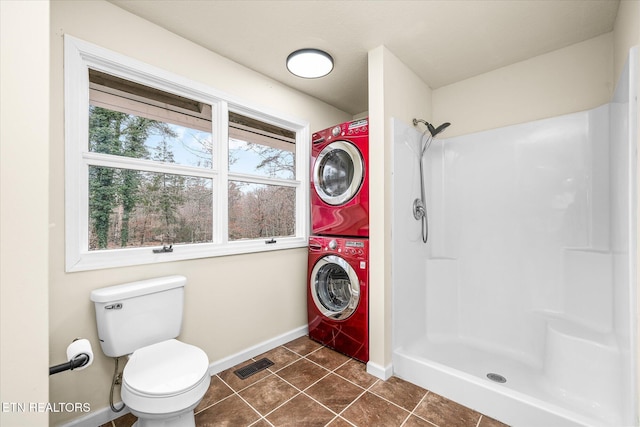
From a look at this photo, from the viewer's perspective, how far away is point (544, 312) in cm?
207

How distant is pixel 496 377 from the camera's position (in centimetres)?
195

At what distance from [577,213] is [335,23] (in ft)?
7.14

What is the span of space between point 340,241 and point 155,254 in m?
1.38

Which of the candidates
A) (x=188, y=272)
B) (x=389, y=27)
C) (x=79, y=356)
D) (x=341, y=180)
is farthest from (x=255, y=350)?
(x=389, y=27)

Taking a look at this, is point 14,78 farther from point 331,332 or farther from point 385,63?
Answer: point 331,332

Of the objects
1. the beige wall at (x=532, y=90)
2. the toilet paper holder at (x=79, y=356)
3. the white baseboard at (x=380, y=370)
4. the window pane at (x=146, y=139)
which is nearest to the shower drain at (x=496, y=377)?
the white baseboard at (x=380, y=370)

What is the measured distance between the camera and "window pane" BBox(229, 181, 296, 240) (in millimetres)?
2297

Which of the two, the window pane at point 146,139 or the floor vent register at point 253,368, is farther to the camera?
the floor vent register at point 253,368

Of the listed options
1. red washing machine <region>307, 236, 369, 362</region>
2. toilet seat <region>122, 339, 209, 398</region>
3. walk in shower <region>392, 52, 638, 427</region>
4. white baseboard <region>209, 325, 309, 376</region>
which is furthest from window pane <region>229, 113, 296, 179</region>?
white baseboard <region>209, 325, 309, 376</region>

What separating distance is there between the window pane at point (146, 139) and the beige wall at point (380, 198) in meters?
1.31

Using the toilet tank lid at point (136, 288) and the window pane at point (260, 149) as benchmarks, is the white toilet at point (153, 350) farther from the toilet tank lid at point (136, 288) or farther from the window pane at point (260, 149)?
the window pane at point (260, 149)

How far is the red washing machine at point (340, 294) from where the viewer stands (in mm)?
2172

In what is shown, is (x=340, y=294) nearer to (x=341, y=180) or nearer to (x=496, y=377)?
(x=341, y=180)

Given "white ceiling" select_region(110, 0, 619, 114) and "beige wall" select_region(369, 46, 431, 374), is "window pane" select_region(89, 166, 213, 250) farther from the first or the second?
"beige wall" select_region(369, 46, 431, 374)
